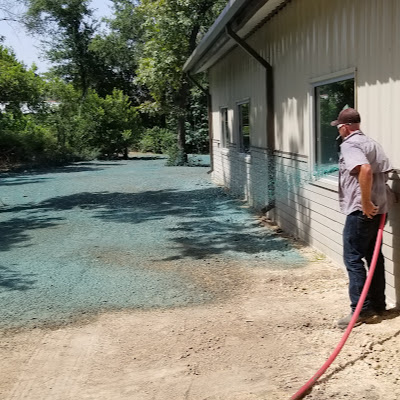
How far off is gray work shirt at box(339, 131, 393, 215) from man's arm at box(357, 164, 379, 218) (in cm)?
6

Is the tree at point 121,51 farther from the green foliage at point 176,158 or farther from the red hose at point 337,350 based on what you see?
the red hose at point 337,350

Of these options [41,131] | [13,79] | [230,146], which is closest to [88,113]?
[41,131]

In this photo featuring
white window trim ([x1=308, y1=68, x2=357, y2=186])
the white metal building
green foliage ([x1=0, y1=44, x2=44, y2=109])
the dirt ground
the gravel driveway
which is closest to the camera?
the dirt ground

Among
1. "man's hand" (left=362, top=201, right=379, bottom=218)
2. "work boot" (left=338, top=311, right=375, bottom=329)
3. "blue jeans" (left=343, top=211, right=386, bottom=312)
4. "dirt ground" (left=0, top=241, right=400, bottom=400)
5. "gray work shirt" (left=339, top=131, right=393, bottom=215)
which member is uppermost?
"gray work shirt" (left=339, top=131, right=393, bottom=215)

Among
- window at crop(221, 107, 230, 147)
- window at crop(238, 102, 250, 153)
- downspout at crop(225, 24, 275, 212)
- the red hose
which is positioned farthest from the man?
window at crop(221, 107, 230, 147)

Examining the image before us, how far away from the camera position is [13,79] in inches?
822

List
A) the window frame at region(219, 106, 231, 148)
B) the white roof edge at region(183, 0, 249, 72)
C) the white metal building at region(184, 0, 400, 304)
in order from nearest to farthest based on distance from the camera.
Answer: the white metal building at region(184, 0, 400, 304) < the white roof edge at region(183, 0, 249, 72) < the window frame at region(219, 106, 231, 148)

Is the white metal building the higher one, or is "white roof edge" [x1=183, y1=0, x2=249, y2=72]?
"white roof edge" [x1=183, y1=0, x2=249, y2=72]

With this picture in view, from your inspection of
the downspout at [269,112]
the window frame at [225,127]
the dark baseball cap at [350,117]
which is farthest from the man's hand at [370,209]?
the window frame at [225,127]

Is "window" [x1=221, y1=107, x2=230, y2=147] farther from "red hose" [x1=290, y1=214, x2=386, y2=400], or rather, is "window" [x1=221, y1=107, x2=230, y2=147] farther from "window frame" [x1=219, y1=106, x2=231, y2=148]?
"red hose" [x1=290, y1=214, x2=386, y2=400]

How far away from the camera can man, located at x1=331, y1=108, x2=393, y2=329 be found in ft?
12.4

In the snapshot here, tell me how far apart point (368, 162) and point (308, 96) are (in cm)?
282

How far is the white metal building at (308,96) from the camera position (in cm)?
431

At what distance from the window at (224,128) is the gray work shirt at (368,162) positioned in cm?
903
